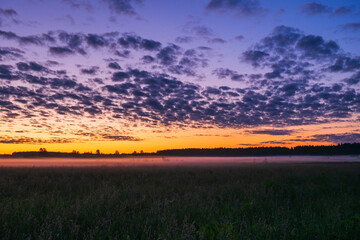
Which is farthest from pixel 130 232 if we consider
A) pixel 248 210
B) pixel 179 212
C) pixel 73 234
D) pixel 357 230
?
pixel 357 230

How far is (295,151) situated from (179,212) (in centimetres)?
13234

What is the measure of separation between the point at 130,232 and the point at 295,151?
5276 inches

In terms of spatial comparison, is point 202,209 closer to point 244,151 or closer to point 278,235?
point 278,235

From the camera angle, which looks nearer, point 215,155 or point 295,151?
point 295,151

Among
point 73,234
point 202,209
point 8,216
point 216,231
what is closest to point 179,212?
point 202,209

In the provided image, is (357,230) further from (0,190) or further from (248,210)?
(0,190)

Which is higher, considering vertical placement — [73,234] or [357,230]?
[73,234]

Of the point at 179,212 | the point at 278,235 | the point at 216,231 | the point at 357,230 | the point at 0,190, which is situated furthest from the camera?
the point at 0,190

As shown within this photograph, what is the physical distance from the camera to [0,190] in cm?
1000

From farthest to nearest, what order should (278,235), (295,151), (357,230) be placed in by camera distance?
(295,151) < (357,230) < (278,235)

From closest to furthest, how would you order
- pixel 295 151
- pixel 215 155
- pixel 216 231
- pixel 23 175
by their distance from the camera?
pixel 216 231, pixel 23 175, pixel 295 151, pixel 215 155

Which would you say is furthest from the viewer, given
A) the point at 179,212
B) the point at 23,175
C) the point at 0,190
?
the point at 23,175

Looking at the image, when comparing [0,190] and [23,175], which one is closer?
[0,190]

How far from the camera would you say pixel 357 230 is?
16.4ft
